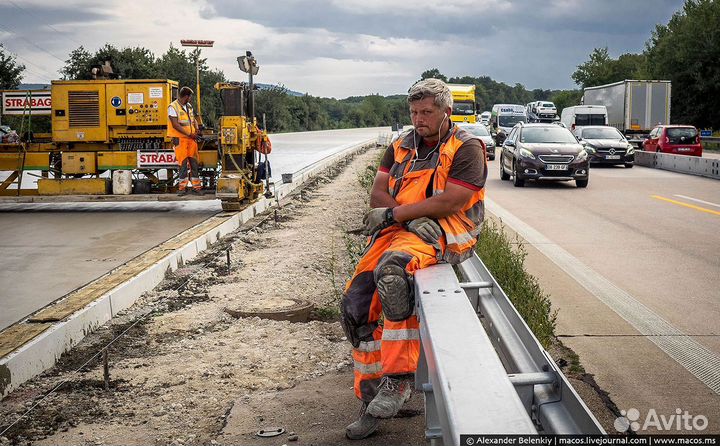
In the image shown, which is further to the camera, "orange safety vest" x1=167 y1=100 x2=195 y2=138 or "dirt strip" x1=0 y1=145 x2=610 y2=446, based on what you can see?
"orange safety vest" x1=167 y1=100 x2=195 y2=138

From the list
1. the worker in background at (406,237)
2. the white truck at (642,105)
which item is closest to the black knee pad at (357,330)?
the worker in background at (406,237)

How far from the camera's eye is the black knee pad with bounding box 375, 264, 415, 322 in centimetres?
444

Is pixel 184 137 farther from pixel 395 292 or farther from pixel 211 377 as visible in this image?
pixel 395 292

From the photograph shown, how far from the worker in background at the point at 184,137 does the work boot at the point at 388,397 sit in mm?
11735

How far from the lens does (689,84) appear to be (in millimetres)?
63719

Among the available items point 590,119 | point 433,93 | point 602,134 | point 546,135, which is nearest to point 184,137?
point 433,93

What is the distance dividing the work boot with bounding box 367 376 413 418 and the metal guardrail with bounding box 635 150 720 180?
24034 mm

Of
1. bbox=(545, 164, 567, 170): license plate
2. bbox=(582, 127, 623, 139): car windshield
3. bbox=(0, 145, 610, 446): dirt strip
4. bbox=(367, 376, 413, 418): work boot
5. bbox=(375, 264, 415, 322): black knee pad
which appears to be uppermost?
bbox=(582, 127, 623, 139): car windshield

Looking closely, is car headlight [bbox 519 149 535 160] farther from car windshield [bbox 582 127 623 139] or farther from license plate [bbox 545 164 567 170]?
car windshield [bbox 582 127 623 139]

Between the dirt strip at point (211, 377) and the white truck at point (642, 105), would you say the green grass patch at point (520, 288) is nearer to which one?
the dirt strip at point (211, 377)

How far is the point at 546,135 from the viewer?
79.9ft

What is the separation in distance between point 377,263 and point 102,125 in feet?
44.4

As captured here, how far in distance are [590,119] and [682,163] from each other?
59.0 ft

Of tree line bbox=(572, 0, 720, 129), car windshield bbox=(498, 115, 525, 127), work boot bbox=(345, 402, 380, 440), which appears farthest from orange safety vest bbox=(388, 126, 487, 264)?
tree line bbox=(572, 0, 720, 129)
